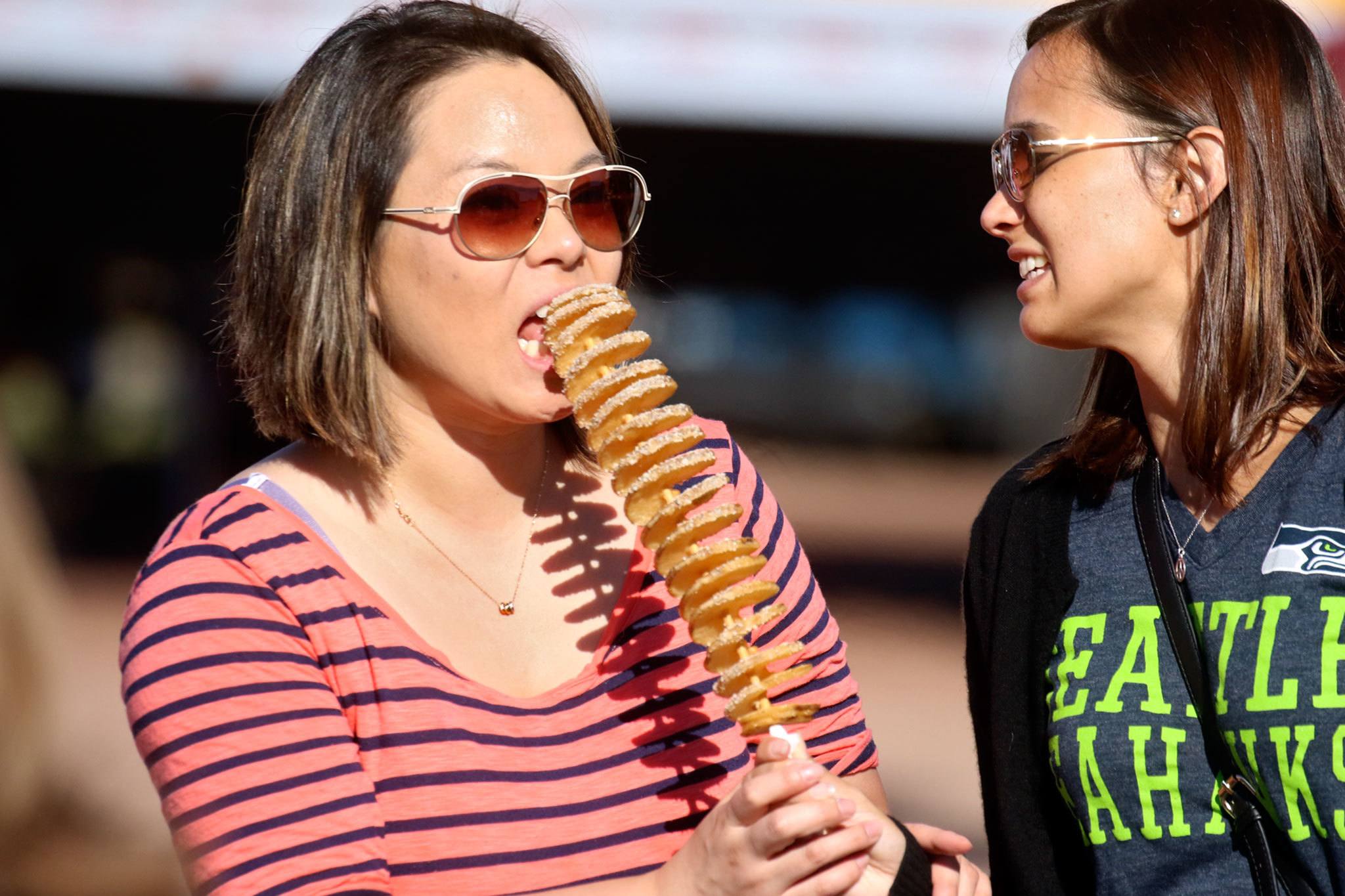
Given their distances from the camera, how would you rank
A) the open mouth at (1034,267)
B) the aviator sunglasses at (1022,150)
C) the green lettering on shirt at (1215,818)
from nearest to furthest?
the green lettering on shirt at (1215,818) < the aviator sunglasses at (1022,150) < the open mouth at (1034,267)

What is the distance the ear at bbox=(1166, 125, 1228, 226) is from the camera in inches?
97.4

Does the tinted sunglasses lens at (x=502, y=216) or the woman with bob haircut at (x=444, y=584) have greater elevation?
the tinted sunglasses lens at (x=502, y=216)

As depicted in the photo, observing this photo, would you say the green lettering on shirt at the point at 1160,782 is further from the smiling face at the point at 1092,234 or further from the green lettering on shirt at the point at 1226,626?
the smiling face at the point at 1092,234

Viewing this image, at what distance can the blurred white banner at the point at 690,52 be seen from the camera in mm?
9281

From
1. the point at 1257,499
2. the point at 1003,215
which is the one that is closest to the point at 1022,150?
the point at 1003,215

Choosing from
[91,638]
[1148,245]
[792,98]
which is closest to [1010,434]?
[792,98]

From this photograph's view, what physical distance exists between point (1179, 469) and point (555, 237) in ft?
4.36

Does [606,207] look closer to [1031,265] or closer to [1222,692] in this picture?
[1031,265]

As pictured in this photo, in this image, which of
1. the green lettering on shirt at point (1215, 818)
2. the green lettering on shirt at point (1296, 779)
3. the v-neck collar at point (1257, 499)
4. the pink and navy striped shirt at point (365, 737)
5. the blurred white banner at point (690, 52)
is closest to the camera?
the pink and navy striped shirt at point (365, 737)

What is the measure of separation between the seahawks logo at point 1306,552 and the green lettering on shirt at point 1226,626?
0.23 ft

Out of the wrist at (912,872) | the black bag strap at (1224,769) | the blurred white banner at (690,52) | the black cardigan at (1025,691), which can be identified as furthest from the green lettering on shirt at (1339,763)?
the blurred white banner at (690,52)

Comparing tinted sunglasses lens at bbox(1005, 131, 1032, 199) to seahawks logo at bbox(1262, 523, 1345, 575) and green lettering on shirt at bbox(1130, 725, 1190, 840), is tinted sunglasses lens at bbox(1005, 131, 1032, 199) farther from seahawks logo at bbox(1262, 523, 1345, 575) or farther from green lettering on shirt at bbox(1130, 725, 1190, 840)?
green lettering on shirt at bbox(1130, 725, 1190, 840)

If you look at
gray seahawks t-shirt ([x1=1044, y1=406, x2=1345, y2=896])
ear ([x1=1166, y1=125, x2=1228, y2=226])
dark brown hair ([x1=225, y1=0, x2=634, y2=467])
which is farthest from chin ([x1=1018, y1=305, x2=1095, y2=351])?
dark brown hair ([x1=225, y1=0, x2=634, y2=467])

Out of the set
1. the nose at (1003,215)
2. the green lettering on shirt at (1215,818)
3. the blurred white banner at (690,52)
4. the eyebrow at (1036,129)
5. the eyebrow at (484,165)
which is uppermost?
the blurred white banner at (690,52)
